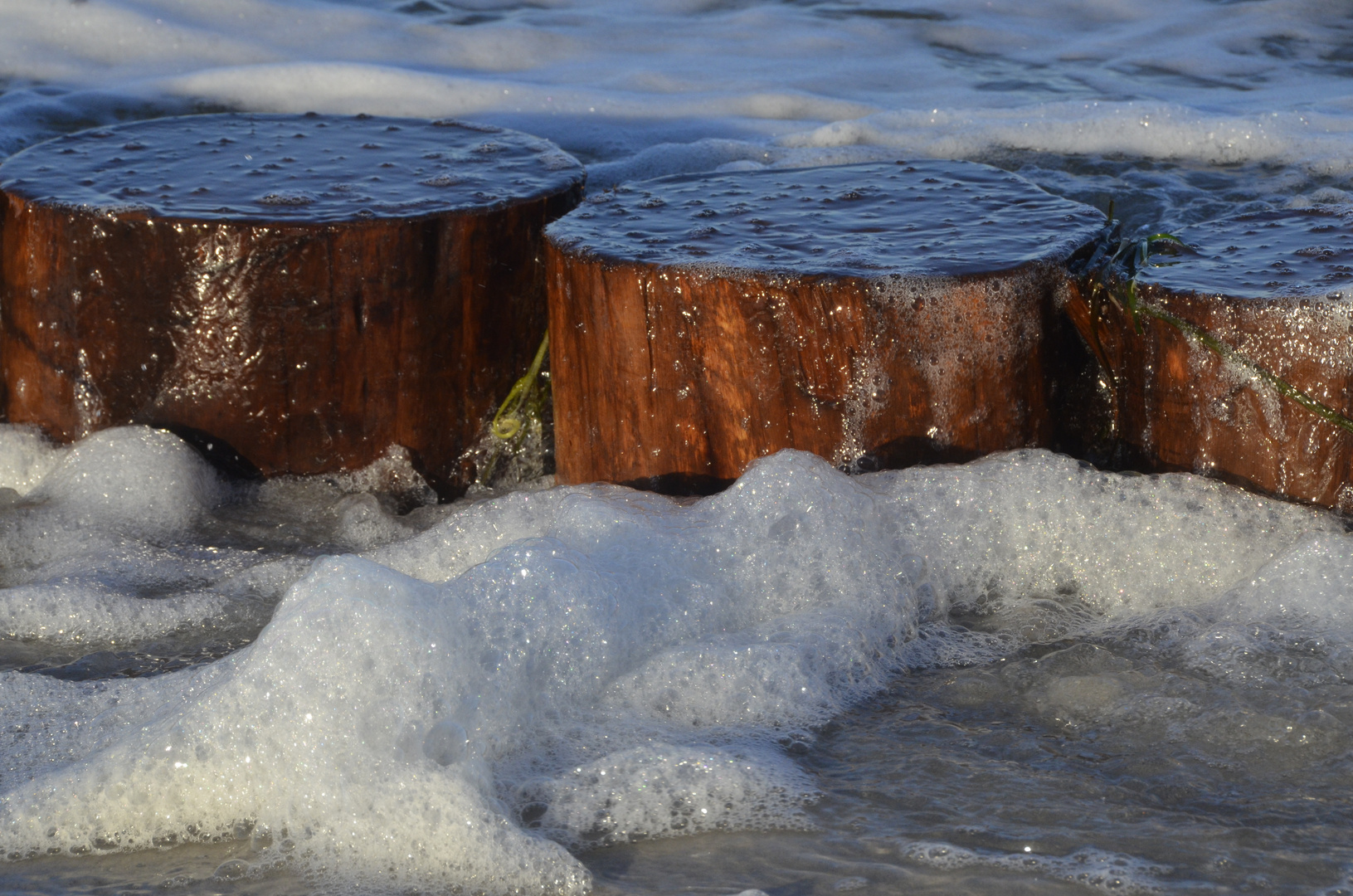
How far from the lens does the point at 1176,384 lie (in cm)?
229

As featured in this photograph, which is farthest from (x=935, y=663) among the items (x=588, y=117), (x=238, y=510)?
(x=588, y=117)

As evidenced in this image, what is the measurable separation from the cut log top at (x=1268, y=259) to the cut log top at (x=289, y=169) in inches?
51.4

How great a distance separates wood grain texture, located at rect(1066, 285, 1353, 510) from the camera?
2.15m

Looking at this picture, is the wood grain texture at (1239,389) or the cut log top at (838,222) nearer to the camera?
the wood grain texture at (1239,389)

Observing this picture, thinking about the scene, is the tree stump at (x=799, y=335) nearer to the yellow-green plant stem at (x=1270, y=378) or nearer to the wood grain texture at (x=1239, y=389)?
the wood grain texture at (x=1239, y=389)

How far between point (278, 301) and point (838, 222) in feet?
3.69

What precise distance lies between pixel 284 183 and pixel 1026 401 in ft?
5.31

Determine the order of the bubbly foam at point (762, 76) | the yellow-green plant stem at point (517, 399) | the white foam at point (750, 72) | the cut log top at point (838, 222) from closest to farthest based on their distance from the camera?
the cut log top at point (838, 222) < the yellow-green plant stem at point (517, 399) < the bubbly foam at point (762, 76) < the white foam at point (750, 72)

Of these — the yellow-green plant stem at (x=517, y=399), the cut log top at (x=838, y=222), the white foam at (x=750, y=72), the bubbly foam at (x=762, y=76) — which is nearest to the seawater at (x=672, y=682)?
the yellow-green plant stem at (x=517, y=399)

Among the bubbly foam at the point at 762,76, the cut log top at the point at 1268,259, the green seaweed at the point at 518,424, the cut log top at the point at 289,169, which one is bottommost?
the green seaweed at the point at 518,424

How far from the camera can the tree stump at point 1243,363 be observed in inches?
84.7

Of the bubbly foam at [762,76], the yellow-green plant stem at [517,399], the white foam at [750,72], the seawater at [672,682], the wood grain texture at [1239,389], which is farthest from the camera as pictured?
the white foam at [750,72]

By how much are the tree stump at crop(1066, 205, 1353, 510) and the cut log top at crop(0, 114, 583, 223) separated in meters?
1.27

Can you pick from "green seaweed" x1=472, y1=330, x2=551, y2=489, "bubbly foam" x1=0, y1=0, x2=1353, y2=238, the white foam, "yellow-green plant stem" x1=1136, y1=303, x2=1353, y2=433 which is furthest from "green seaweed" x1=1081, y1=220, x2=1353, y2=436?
the white foam
